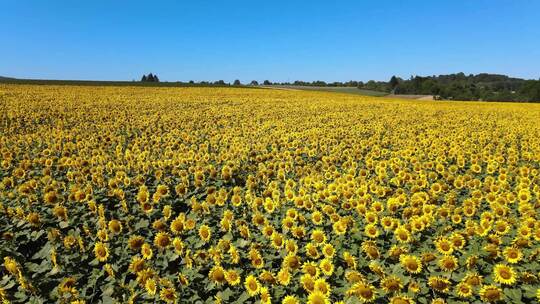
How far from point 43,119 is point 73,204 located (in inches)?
630

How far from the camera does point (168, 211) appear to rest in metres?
6.52

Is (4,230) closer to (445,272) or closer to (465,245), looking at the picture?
(445,272)

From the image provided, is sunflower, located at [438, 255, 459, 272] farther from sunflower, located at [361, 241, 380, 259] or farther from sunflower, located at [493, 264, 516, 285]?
sunflower, located at [361, 241, 380, 259]

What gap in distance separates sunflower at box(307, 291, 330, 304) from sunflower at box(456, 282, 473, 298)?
1.38m

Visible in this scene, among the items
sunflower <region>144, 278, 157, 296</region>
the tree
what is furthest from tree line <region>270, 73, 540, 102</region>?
sunflower <region>144, 278, 157, 296</region>

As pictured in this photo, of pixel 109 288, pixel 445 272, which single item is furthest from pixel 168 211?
pixel 445 272

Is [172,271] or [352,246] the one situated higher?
[352,246]

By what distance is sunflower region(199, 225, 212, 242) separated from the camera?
5.57m

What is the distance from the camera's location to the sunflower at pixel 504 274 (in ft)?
13.9

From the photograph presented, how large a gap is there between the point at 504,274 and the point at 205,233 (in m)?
3.77

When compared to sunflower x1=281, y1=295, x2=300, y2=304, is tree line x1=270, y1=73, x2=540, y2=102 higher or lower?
higher

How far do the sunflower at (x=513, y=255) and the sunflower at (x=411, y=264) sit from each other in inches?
41.3

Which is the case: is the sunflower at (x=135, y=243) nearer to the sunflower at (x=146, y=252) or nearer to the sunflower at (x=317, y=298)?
the sunflower at (x=146, y=252)

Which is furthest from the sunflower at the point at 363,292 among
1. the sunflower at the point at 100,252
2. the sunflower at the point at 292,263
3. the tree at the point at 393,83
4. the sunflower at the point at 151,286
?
the tree at the point at 393,83
